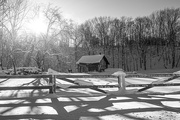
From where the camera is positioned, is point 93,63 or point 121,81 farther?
point 93,63

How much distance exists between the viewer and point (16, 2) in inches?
931

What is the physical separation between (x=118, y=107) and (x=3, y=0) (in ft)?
38.9

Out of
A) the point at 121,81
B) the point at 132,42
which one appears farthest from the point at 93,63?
the point at 121,81

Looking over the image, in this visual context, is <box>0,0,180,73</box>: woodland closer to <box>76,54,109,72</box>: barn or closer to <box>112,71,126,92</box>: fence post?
<box>76,54,109,72</box>: barn

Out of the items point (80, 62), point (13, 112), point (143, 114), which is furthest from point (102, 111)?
point (80, 62)

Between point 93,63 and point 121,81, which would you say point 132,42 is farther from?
point 121,81

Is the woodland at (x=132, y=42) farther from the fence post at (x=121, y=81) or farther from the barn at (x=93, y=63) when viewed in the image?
the fence post at (x=121, y=81)

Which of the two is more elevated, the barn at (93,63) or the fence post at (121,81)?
the barn at (93,63)

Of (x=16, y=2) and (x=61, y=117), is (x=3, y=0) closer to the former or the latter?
(x=61, y=117)

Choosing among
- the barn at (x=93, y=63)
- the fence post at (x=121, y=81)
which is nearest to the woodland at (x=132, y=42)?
the barn at (x=93, y=63)

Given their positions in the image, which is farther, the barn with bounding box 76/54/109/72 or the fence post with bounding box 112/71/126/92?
the barn with bounding box 76/54/109/72

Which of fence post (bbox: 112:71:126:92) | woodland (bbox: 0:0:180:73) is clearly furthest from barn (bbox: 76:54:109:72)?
fence post (bbox: 112:71:126:92)

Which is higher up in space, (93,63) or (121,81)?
(93,63)

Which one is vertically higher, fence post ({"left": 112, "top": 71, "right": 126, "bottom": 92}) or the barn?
the barn
